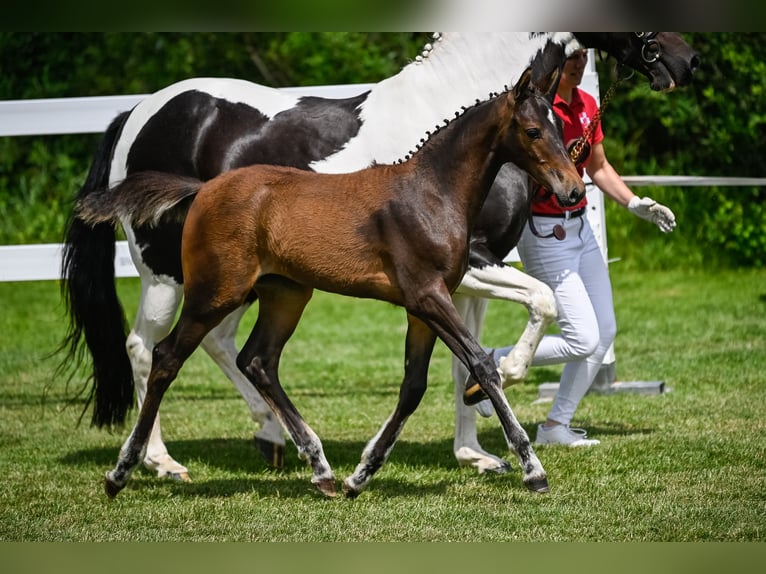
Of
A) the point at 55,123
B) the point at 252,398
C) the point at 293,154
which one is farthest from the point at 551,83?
the point at 55,123

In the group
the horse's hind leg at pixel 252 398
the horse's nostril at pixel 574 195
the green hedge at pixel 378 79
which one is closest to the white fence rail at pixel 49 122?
the horse's hind leg at pixel 252 398

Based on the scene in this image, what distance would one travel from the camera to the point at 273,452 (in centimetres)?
558

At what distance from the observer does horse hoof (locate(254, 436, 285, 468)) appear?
5.57 metres

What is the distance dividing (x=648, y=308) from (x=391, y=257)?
6.70 metres

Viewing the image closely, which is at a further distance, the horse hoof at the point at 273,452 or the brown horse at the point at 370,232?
the horse hoof at the point at 273,452

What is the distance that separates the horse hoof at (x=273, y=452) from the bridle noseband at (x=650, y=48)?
8.65 feet

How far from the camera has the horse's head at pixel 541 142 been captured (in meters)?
4.22

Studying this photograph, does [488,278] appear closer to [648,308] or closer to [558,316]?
[558,316]

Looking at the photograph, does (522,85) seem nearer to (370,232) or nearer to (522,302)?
(370,232)

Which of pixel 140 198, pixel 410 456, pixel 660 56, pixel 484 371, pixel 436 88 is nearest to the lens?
pixel 484 371

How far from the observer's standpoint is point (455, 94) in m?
5.02

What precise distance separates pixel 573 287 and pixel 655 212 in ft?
1.80

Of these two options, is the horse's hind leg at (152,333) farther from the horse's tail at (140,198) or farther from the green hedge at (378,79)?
the green hedge at (378,79)

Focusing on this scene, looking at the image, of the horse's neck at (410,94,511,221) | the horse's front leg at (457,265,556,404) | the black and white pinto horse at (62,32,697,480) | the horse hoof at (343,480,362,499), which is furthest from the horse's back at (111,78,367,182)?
the horse hoof at (343,480,362,499)
